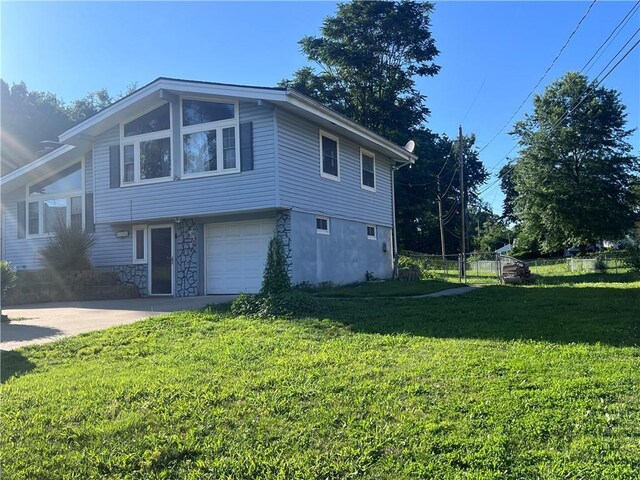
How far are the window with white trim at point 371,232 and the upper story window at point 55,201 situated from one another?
368 inches

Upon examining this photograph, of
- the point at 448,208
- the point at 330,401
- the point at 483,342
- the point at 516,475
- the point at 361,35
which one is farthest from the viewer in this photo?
the point at 448,208

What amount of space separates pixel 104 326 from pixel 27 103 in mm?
36538

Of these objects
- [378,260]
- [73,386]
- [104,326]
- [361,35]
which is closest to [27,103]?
[361,35]

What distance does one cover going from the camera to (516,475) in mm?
3035

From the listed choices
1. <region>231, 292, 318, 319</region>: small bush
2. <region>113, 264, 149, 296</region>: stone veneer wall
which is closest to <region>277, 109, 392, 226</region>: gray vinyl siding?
<region>231, 292, 318, 319</region>: small bush

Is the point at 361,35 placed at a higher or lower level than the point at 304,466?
higher

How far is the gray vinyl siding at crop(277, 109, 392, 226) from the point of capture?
12922 millimetres

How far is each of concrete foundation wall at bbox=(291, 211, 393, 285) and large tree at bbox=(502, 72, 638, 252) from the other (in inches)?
768

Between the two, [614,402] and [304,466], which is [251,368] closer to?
[304,466]

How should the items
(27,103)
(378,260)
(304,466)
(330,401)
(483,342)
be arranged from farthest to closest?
(27,103), (378,260), (483,342), (330,401), (304,466)

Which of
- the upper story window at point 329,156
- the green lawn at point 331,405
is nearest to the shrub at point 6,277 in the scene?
the green lawn at point 331,405

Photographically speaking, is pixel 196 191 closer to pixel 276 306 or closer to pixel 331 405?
pixel 276 306

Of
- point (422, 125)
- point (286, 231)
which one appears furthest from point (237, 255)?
point (422, 125)

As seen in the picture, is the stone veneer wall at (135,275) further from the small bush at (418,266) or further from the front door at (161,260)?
the small bush at (418,266)
